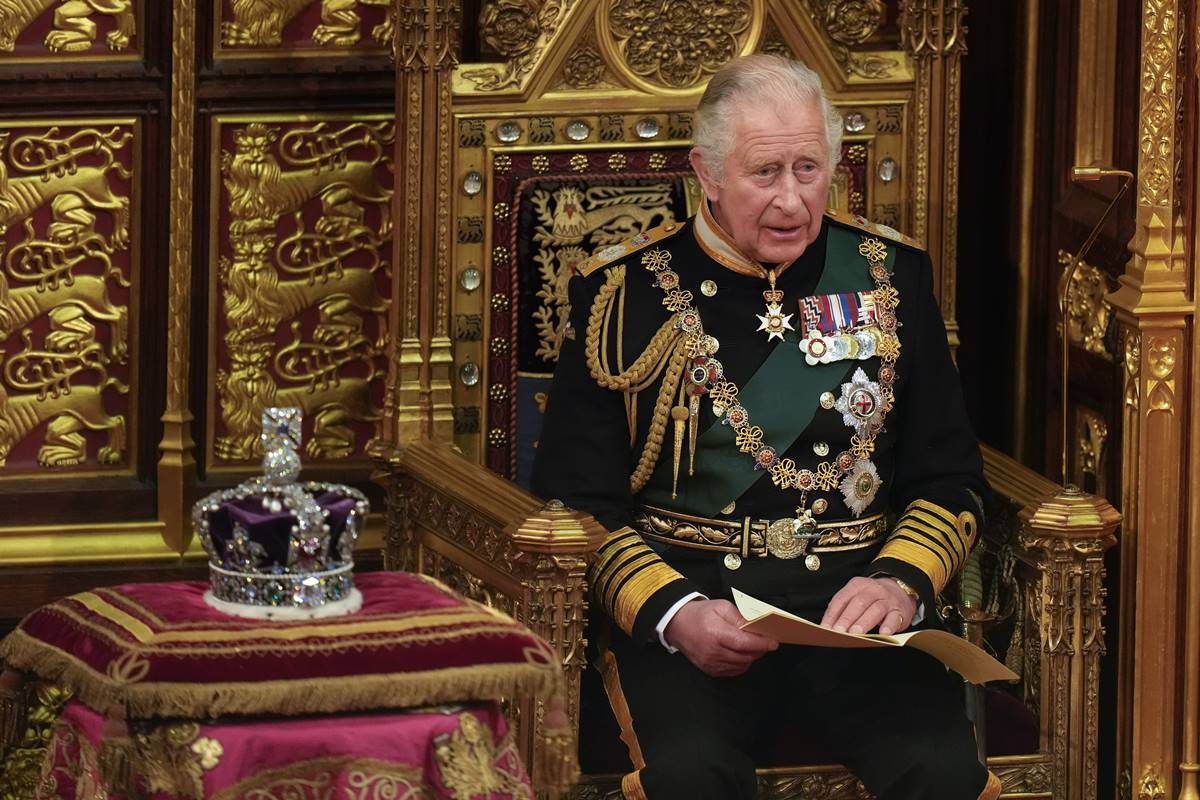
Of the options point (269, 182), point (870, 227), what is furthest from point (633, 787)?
point (269, 182)

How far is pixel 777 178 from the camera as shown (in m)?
4.23

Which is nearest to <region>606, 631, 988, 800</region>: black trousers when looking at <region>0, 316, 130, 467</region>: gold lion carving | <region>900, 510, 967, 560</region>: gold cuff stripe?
<region>900, 510, 967, 560</region>: gold cuff stripe

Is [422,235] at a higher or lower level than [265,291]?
higher

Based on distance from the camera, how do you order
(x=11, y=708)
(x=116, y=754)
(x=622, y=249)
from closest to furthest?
(x=116, y=754)
(x=11, y=708)
(x=622, y=249)

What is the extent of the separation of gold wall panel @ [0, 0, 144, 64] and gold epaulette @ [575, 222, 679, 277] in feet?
4.23

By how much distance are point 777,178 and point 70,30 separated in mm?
1740

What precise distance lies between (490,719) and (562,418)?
108 cm

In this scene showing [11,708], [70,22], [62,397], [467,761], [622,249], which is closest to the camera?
[467,761]

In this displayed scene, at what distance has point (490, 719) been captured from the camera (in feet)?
10.8

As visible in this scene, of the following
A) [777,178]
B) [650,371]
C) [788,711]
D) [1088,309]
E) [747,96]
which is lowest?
[788,711]

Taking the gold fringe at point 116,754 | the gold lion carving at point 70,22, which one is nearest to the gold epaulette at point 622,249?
the gold lion carving at point 70,22

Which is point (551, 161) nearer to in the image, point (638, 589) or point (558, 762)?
point (638, 589)

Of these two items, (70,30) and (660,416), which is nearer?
(660,416)

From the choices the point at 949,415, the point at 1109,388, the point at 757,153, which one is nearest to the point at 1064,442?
the point at 1109,388
